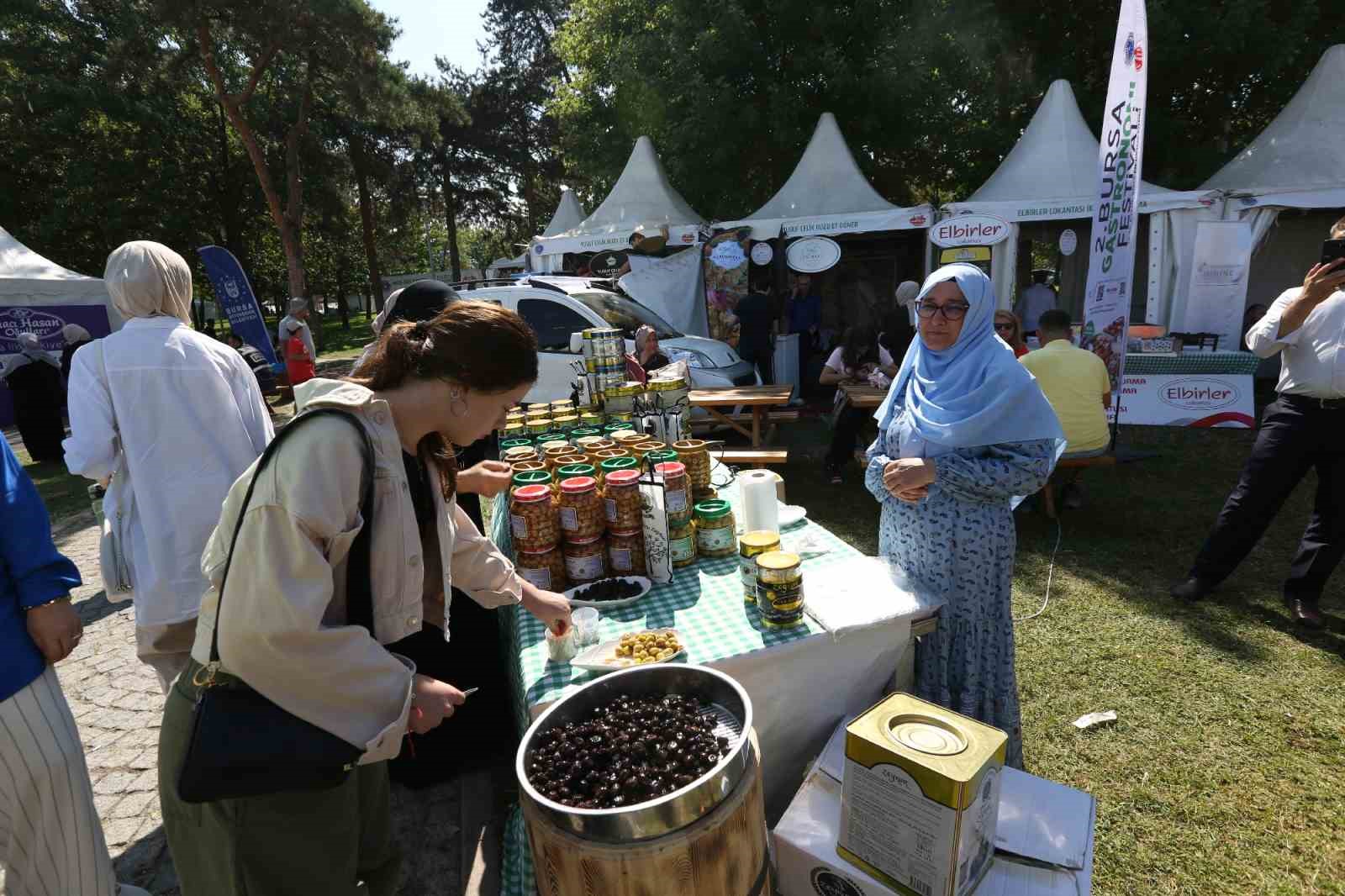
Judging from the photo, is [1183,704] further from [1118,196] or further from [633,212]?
[633,212]

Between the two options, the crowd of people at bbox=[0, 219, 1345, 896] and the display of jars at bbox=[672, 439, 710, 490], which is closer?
the crowd of people at bbox=[0, 219, 1345, 896]

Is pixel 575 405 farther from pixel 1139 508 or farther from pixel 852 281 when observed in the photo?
pixel 852 281

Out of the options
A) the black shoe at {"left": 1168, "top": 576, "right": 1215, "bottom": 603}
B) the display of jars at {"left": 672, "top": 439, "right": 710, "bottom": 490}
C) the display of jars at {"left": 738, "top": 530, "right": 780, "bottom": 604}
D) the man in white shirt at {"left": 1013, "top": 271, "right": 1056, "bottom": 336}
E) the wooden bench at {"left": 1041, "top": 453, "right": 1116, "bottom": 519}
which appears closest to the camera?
the display of jars at {"left": 738, "top": 530, "right": 780, "bottom": 604}

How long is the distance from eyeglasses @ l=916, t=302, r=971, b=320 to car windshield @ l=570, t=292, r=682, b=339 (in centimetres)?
592

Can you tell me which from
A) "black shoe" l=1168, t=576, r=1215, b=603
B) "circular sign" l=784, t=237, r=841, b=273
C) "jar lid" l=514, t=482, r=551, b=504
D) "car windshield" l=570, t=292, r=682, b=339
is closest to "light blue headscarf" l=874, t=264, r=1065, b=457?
"jar lid" l=514, t=482, r=551, b=504

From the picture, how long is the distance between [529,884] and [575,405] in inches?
106

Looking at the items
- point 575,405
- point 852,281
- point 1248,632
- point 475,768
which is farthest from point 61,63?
point 1248,632

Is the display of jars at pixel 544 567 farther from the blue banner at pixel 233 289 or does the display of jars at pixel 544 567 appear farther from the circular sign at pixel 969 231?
the blue banner at pixel 233 289

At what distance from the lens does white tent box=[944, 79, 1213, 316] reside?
29.6 ft

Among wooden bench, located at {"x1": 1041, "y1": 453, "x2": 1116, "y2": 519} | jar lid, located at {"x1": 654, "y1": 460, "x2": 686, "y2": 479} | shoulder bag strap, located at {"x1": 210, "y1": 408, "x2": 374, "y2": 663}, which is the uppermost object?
shoulder bag strap, located at {"x1": 210, "y1": 408, "x2": 374, "y2": 663}

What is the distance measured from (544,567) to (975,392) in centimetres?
163

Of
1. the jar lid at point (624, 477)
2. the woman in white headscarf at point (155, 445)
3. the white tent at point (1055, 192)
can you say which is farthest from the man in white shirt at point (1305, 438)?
the white tent at point (1055, 192)

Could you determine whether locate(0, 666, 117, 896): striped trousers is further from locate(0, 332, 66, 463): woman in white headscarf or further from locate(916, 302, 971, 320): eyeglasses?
locate(0, 332, 66, 463): woman in white headscarf

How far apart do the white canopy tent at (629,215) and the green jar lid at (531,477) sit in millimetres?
9797
